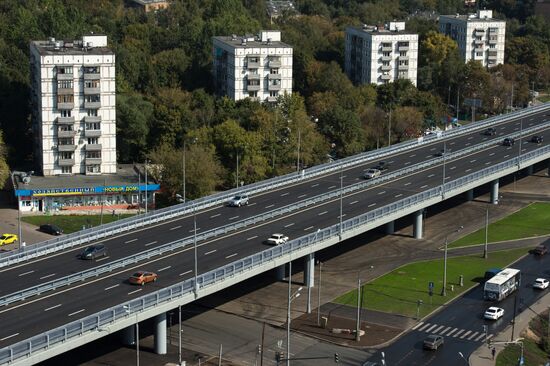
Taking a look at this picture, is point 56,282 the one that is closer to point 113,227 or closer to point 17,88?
point 113,227

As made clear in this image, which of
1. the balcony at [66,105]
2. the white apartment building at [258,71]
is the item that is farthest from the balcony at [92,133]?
the white apartment building at [258,71]

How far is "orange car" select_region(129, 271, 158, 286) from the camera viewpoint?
253 ft

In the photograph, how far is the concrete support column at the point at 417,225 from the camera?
4350 inches

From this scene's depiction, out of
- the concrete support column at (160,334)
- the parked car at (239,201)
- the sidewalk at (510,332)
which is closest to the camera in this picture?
the concrete support column at (160,334)

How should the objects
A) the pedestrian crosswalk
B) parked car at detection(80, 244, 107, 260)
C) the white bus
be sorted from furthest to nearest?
the white bus, parked car at detection(80, 244, 107, 260), the pedestrian crosswalk

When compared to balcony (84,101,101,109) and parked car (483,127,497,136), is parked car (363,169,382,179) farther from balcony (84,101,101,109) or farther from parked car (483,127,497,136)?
parked car (483,127,497,136)

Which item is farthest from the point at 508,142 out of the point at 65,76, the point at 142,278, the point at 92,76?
the point at 142,278

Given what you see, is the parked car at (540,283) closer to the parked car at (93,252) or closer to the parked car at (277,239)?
the parked car at (277,239)

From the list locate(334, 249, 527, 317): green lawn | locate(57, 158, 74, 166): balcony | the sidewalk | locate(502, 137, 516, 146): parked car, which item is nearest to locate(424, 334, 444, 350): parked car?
the sidewalk

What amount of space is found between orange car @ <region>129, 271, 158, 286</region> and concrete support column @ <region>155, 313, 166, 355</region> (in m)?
3.87

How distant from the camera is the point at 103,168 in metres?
129

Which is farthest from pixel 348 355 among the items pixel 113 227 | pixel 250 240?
pixel 113 227

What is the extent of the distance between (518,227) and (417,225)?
14.5 metres

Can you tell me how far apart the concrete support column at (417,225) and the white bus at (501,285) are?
58.5 ft
